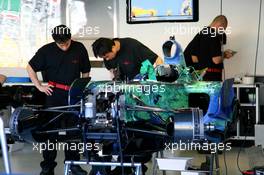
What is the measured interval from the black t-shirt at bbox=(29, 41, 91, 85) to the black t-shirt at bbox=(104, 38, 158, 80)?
0.98 feet

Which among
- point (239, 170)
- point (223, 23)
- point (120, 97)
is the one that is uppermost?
point (223, 23)

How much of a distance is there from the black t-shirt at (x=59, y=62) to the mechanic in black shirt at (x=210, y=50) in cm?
141

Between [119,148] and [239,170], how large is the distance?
2.27m

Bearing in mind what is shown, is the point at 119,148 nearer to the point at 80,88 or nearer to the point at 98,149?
the point at 98,149

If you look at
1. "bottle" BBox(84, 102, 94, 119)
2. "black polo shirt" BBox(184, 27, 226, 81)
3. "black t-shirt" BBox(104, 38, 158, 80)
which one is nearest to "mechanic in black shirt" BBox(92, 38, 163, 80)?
"black t-shirt" BBox(104, 38, 158, 80)

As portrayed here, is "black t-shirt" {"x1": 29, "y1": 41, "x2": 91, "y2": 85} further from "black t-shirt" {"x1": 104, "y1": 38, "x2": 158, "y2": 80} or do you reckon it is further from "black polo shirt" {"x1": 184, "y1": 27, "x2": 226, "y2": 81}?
"black polo shirt" {"x1": 184, "y1": 27, "x2": 226, "y2": 81}

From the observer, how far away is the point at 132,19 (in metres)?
5.84

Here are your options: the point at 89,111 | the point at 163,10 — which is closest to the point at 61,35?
the point at 89,111

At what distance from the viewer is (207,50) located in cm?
501

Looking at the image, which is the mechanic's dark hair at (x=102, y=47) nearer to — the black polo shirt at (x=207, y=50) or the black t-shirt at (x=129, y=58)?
the black t-shirt at (x=129, y=58)

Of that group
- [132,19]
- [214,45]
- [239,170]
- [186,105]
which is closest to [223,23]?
[214,45]

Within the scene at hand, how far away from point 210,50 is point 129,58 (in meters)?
1.31

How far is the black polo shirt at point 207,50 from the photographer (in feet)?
16.3

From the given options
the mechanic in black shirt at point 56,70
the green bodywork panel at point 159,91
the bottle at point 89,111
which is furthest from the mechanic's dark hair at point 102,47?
the bottle at point 89,111
